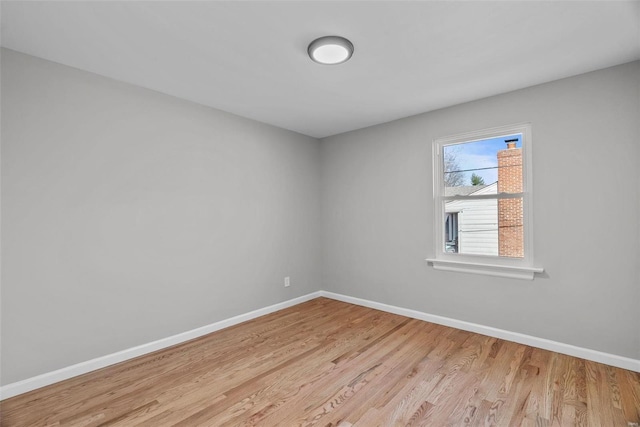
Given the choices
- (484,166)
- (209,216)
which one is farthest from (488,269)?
(209,216)

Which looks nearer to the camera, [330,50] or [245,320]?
[330,50]

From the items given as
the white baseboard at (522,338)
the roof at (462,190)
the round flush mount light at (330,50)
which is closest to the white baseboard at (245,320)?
the white baseboard at (522,338)

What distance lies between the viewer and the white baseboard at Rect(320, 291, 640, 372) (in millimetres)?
2430

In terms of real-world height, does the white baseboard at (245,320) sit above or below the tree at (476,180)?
below

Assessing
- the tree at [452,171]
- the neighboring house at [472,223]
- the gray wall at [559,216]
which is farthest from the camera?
the tree at [452,171]

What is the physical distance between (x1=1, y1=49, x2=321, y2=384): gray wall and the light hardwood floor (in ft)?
1.32

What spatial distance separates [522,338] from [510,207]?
1278mm

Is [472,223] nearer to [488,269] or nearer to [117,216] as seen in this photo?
[488,269]

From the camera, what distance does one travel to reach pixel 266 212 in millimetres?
3904

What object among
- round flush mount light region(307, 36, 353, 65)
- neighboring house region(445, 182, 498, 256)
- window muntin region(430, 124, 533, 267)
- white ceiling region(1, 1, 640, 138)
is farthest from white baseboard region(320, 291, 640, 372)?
round flush mount light region(307, 36, 353, 65)

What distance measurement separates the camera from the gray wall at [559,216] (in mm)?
2424

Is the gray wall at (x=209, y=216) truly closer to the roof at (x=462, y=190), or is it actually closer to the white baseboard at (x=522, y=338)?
the white baseboard at (x=522, y=338)

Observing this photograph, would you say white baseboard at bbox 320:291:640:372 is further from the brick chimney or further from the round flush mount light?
the round flush mount light

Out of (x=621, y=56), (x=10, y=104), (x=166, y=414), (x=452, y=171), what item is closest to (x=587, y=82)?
(x=621, y=56)
